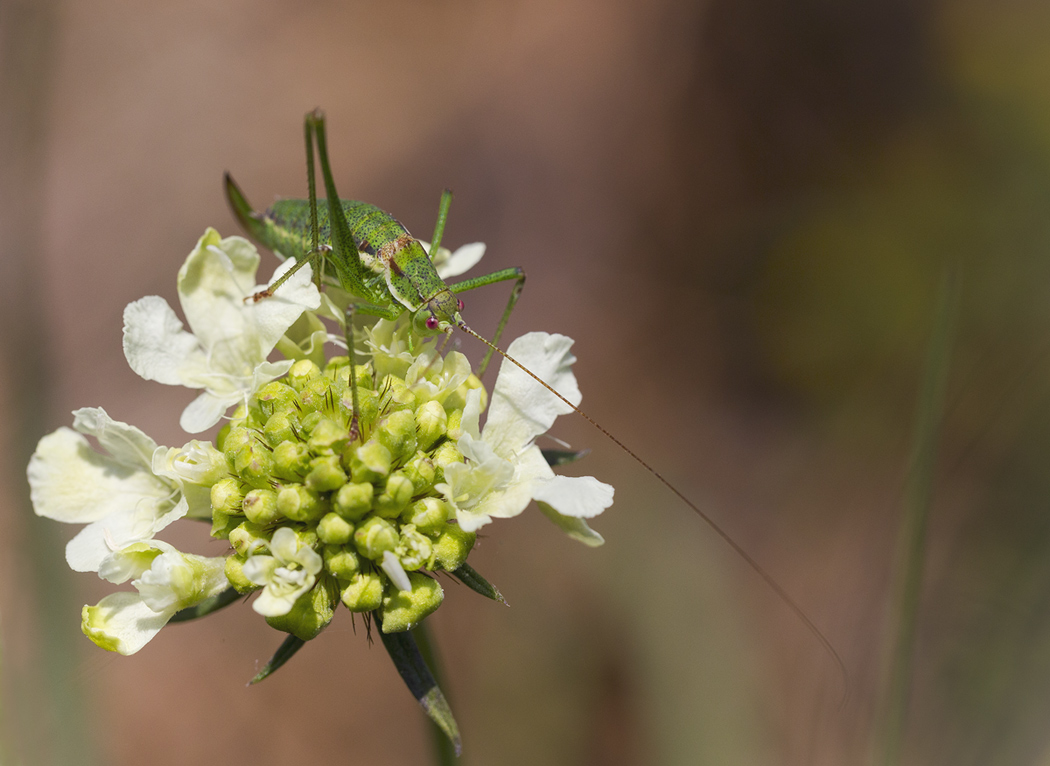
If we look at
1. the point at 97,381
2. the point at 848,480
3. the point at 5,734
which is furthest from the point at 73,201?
the point at 848,480

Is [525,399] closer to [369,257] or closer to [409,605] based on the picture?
[409,605]

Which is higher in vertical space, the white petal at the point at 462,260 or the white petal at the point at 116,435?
the white petal at the point at 462,260

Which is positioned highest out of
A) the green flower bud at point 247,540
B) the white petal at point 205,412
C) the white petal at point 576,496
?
the white petal at point 205,412

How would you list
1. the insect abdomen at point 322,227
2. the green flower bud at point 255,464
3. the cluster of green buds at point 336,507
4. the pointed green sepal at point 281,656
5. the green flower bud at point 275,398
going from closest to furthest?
the pointed green sepal at point 281,656, the cluster of green buds at point 336,507, the green flower bud at point 255,464, the green flower bud at point 275,398, the insect abdomen at point 322,227

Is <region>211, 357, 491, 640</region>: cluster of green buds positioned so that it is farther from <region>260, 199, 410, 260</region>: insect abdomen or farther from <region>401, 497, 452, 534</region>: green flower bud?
<region>260, 199, 410, 260</region>: insect abdomen

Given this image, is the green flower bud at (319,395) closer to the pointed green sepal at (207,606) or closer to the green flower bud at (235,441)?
the green flower bud at (235,441)

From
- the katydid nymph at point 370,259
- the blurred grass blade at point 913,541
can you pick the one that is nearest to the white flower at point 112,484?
the katydid nymph at point 370,259

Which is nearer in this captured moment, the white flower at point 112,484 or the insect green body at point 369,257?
the white flower at point 112,484

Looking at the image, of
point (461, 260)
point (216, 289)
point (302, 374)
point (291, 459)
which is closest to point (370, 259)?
point (461, 260)

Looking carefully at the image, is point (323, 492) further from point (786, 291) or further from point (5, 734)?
point (786, 291)
